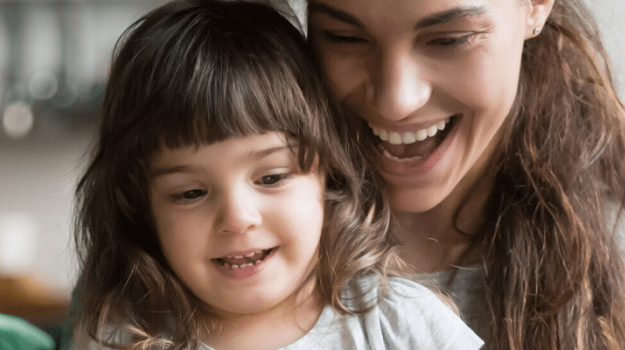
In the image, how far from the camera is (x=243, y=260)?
1097 mm

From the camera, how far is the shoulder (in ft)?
3.64

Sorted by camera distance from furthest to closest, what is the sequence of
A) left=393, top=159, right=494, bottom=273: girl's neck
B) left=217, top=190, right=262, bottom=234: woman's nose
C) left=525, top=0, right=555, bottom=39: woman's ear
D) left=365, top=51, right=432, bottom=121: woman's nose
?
left=393, top=159, right=494, bottom=273: girl's neck
left=525, top=0, right=555, bottom=39: woman's ear
left=365, top=51, right=432, bottom=121: woman's nose
left=217, top=190, right=262, bottom=234: woman's nose

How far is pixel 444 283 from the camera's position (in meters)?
1.32

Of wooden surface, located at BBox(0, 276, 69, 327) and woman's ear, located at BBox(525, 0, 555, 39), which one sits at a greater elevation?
woman's ear, located at BBox(525, 0, 555, 39)

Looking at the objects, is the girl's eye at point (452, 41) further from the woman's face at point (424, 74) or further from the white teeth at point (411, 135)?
the white teeth at point (411, 135)

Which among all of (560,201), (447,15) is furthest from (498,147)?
(447,15)

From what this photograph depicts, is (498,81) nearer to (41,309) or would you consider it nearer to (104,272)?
(104,272)

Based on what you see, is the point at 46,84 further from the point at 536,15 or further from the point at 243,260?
the point at 536,15

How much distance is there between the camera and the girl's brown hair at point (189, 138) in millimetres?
1047

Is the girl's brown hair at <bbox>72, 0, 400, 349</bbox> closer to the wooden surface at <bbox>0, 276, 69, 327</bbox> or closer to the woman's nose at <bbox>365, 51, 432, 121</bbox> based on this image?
the woman's nose at <bbox>365, 51, 432, 121</bbox>

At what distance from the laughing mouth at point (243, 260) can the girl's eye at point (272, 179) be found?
0.12 meters

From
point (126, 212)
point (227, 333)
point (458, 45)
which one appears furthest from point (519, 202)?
point (126, 212)

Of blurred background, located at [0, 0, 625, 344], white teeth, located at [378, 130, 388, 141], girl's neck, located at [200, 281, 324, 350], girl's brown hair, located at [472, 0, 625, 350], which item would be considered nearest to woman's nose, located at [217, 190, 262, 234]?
girl's neck, located at [200, 281, 324, 350]

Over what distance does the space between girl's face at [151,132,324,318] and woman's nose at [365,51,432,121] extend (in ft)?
0.60
